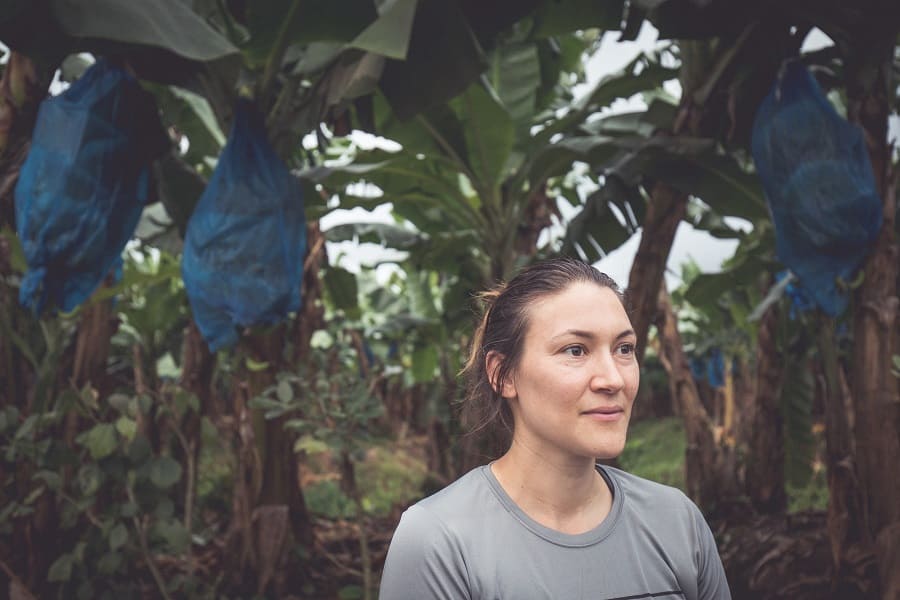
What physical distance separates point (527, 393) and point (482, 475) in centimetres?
15

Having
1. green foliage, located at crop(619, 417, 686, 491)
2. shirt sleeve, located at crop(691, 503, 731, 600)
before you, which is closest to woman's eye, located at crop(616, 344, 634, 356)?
shirt sleeve, located at crop(691, 503, 731, 600)

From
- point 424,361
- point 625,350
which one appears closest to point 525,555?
point 625,350

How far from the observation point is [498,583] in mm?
1104

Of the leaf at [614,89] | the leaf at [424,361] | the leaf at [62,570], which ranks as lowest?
the leaf at [62,570]

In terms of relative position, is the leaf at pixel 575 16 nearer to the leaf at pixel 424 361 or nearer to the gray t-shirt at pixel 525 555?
the gray t-shirt at pixel 525 555

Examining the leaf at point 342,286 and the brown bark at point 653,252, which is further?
the leaf at point 342,286

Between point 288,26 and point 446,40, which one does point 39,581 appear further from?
point 446,40

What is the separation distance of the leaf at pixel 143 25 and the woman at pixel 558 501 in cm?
152

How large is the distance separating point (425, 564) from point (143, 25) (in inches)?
71.1

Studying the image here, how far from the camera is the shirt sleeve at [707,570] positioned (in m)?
1.26

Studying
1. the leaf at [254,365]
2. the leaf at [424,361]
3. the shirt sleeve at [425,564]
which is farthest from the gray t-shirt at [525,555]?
the leaf at [424,361]

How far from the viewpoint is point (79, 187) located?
247cm

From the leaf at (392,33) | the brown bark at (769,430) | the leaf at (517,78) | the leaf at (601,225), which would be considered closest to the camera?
the leaf at (392,33)

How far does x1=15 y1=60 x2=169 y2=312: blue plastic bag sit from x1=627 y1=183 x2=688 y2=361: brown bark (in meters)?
1.93
